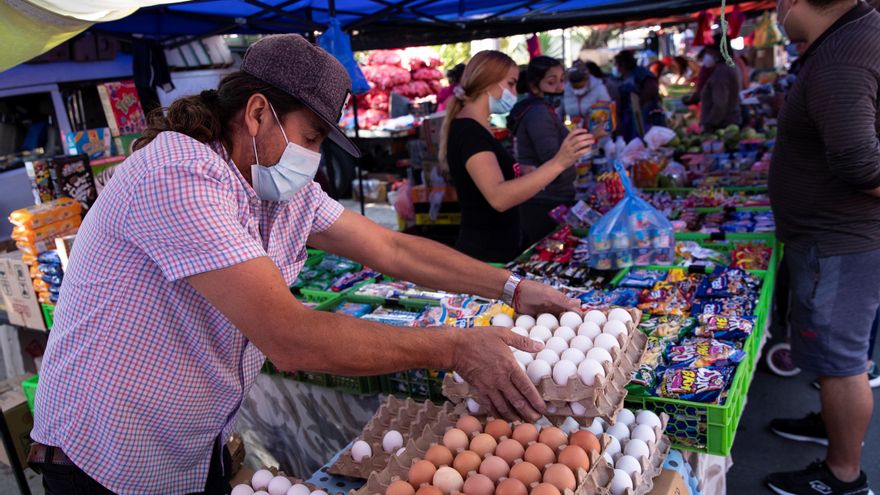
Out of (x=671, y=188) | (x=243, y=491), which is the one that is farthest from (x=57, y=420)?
(x=671, y=188)

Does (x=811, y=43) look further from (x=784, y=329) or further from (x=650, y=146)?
(x=650, y=146)

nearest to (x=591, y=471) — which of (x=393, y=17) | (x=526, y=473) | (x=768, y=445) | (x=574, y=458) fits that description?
(x=574, y=458)

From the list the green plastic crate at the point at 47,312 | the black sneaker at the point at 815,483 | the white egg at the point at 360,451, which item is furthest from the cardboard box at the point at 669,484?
the green plastic crate at the point at 47,312

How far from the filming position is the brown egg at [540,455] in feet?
5.18

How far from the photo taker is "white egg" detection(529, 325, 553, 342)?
6.45ft

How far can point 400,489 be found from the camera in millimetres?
1506

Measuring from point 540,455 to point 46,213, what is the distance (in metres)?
3.64

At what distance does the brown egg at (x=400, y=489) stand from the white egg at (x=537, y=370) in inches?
16.3

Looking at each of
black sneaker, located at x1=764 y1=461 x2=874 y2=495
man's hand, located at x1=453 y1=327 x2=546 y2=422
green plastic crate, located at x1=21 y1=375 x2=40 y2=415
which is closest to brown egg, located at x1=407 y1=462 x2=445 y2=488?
man's hand, located at x1=453 y1=327 x2=546 y2=422

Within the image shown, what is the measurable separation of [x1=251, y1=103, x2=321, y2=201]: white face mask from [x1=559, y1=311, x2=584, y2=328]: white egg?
34.5 inches

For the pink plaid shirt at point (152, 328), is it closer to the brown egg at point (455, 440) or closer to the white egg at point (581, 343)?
the brown egg at point (455, 440)

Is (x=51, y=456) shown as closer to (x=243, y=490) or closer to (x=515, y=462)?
(x=243, y=490)

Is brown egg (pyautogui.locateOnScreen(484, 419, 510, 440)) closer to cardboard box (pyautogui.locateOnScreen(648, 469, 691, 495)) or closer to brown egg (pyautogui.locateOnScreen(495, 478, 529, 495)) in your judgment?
brown egg (pyautogui.locateOnScreen(495, 478, 529, 495))

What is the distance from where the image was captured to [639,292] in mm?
3102
